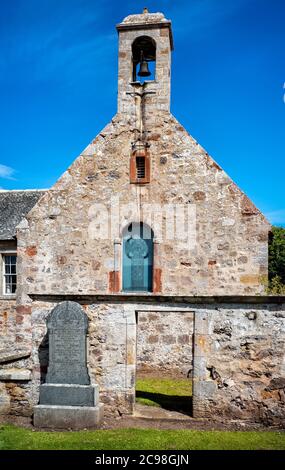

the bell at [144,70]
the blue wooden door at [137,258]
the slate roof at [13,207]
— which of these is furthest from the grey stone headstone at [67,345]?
the slate roof at [13,207]

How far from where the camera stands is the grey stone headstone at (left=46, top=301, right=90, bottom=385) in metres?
10.2

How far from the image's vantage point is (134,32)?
1661cm

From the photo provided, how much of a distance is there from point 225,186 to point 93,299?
6610 mm

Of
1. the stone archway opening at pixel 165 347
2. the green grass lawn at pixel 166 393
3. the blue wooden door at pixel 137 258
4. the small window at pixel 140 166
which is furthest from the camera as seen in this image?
the stone archway opening at pixel 165 347

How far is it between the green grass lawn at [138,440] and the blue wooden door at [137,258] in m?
6.53

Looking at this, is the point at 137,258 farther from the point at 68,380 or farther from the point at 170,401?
the point at 68,380

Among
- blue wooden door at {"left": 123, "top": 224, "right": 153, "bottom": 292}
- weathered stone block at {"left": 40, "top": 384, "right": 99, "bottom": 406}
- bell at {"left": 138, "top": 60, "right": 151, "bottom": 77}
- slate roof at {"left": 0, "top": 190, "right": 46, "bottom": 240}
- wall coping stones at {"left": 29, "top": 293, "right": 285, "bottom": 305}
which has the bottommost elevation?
weathered stone block at {"left": 40, "top": 384, "right": 99, "bottom": 406}

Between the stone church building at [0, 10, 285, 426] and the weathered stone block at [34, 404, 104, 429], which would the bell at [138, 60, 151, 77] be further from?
the weathered stone block at [34, 404, 104, 429]

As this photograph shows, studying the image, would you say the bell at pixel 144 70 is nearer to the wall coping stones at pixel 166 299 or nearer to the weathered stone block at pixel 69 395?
the wall coping stones at pixel 166 299

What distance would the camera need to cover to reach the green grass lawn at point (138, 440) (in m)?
8.41

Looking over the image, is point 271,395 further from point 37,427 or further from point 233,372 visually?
point 37,427

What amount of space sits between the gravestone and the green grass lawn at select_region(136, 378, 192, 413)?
2.41 meters

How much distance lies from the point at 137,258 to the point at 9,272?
766cm

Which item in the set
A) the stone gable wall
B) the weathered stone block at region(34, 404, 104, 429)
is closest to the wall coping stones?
the weathered stone block at region(34, 404, 104, 429)
